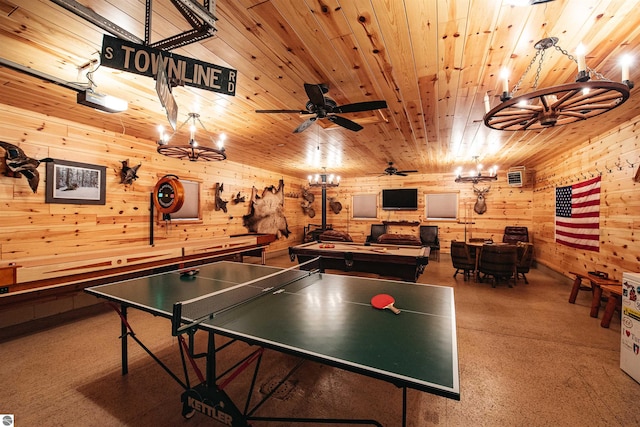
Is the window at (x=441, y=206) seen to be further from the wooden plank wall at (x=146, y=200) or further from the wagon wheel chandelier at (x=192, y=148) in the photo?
the wagon wheel chandelier at (x=192, y=148)

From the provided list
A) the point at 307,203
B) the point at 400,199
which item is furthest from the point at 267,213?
the point at 400,199

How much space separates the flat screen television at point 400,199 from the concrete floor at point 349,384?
6.10 meters

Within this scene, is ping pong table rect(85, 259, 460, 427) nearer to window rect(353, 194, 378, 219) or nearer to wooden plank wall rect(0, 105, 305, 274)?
wooden plank wall rect(0, 105, 305, 274)

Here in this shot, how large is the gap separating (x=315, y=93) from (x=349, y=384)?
2.62 metres

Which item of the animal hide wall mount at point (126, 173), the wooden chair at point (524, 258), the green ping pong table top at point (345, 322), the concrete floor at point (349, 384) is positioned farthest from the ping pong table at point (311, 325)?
the wooden chair at point (524, 258)

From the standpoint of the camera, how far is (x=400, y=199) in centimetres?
957

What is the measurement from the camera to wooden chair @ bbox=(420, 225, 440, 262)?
28.0 feet

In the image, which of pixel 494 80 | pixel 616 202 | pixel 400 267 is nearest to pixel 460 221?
pixel 616 202

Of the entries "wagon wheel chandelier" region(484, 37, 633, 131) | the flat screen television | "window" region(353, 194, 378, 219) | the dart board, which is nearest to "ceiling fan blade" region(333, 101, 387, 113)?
"wagon wheel chandelier" region(484, 37, 633, 131)

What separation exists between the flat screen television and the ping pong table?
7.28 meters

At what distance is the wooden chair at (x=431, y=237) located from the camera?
855cm

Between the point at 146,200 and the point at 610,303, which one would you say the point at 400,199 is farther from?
the point at 146,200

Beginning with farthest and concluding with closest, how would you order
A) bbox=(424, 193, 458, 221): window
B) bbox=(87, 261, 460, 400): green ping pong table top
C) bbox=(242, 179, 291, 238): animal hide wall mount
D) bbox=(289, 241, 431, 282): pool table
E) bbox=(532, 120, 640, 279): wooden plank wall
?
1. bbox=(424, 193, 458, 221): window
2. bbox=(242, 179, 291, 238): animal hide wall mount
3. bbox=(289, 241, 431, 282): pool table
4. bbox=(532, 120, 640, 279): wooden plank wall
5. bbox=(87, 261, 460, 400): green ping pong table top

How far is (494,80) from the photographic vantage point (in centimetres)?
271
